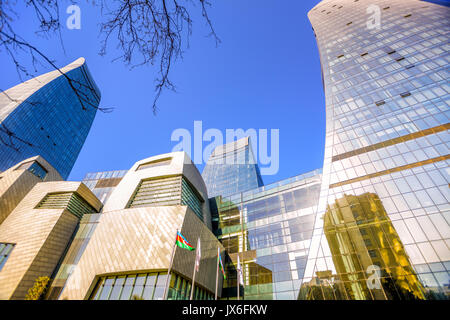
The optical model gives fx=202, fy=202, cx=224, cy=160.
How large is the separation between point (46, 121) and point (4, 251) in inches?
2793

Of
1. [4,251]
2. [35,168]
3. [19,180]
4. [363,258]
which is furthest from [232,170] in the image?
[4,251]

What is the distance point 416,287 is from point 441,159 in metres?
12.5

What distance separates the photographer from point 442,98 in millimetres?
23328

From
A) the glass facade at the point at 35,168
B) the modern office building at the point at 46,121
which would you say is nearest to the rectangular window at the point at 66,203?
the glass facade at the point at 35,168

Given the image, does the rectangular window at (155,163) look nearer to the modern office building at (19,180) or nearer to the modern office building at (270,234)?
the modern office building at (270,234)

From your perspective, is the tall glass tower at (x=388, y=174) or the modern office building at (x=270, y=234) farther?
the modern office building at (x=270, y=234)

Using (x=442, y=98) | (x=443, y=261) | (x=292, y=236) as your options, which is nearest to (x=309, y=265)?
(x=292, y=236)

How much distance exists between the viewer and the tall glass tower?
51.6 feet

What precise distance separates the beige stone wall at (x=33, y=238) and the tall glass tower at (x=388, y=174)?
2515 centimetres

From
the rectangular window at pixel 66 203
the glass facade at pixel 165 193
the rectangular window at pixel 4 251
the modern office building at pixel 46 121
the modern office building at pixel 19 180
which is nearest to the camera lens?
the rectangular window at pixel 4 251

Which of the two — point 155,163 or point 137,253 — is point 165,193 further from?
point 137,253

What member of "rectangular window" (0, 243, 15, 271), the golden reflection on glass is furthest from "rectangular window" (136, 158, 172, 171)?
the golden reflection on glass

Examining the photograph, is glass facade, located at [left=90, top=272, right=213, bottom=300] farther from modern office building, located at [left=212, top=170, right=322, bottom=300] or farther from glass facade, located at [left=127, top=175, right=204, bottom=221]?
modern office building, located at [left=212, top=170, right=322, bottom=300]

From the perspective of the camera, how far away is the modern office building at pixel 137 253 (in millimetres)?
16328
